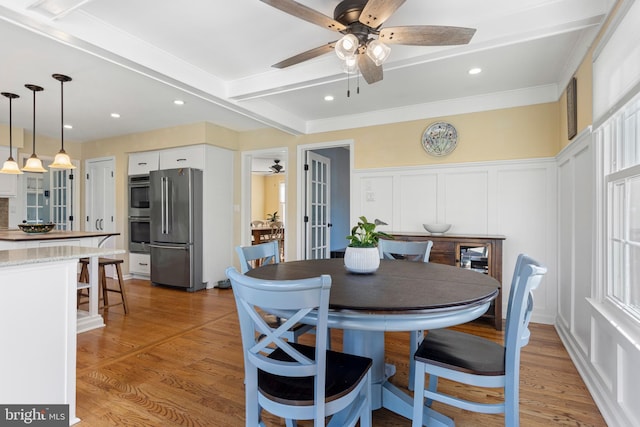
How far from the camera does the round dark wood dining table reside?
128 cm

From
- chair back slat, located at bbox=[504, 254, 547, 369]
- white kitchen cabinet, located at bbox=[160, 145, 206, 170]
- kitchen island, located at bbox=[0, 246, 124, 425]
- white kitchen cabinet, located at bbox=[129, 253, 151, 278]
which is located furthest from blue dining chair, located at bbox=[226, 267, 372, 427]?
white kitchen cabinet, located at bbox=[129, 253, 151, 278]

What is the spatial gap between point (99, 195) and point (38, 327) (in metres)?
5.13

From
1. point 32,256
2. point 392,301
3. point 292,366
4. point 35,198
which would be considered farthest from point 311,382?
point 35,198

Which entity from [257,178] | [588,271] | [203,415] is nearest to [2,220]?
[203,415]

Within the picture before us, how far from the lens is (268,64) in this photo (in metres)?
3.05

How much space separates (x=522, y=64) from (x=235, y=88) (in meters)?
2.69

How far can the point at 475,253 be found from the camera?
341cm

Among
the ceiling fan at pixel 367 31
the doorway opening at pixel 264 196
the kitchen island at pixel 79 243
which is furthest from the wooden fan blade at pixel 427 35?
the kitchen island at pixel 79 243

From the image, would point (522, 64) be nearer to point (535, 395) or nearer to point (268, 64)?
point (268, 64)

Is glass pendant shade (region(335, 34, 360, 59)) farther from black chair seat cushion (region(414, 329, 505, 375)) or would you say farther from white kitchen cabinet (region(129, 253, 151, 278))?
white kitchen cabinet (region(129, 253, 151, 278))

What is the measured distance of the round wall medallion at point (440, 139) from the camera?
3858mm

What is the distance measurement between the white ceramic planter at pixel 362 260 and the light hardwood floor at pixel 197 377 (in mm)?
829

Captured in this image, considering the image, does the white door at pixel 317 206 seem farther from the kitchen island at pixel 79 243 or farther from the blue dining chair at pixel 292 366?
the blue dining chair at pixel 292 366

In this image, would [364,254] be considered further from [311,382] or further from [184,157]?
[184,157]
